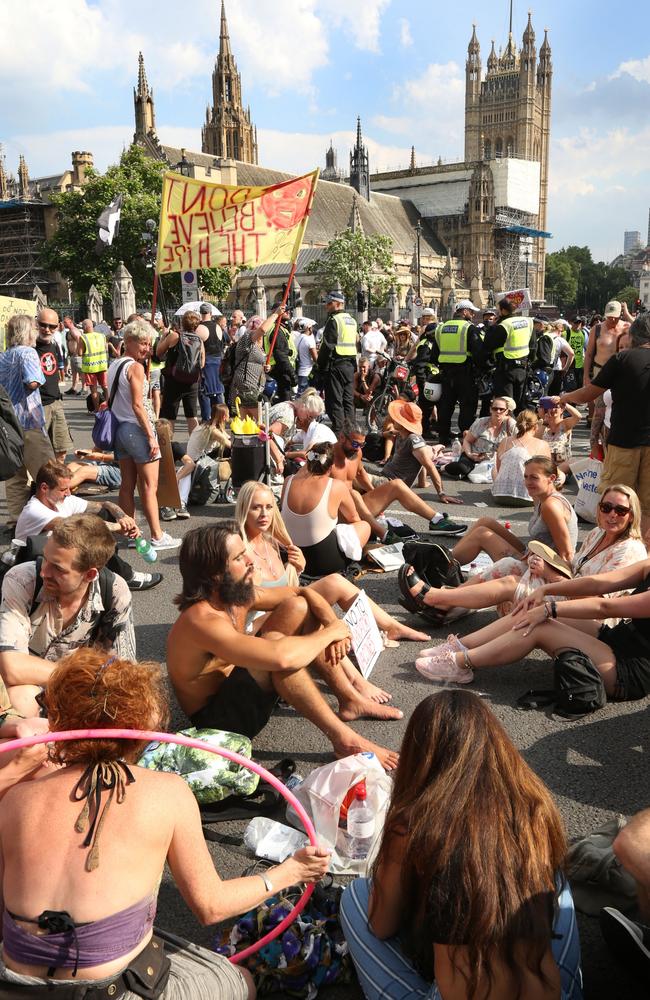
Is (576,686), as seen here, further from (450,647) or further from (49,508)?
(49,508)

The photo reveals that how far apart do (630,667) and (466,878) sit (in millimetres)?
2477

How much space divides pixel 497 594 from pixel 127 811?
3323 millimetres

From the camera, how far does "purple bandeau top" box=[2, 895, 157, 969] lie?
1.81 metres

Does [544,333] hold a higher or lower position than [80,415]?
higher

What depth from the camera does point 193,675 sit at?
3.55 m

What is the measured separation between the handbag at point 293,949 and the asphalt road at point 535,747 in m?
0.08

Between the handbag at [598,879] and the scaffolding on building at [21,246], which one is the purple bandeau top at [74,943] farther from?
the scaffolding on building at [21,246]

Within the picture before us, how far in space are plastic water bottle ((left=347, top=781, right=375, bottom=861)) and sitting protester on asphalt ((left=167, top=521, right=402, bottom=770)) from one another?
44cm

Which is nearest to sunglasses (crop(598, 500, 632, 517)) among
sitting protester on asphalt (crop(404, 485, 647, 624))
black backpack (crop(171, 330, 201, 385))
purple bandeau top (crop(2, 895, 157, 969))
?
sitting protester on asphalt (crop(404, 485, 647, 624))

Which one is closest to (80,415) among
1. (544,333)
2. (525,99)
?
(544,333)

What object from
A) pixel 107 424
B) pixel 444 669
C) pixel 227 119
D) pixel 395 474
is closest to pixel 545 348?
pixel 395 474

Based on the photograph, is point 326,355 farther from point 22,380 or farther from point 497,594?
point 497,594

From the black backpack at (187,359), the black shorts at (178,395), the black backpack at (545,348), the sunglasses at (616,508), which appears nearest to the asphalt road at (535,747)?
the sunglasses at (616,508)

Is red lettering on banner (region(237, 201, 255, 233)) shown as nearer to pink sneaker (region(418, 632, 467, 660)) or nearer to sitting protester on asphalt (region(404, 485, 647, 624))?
sitting protester on asphalt (region(404, 485, 647, 624))
